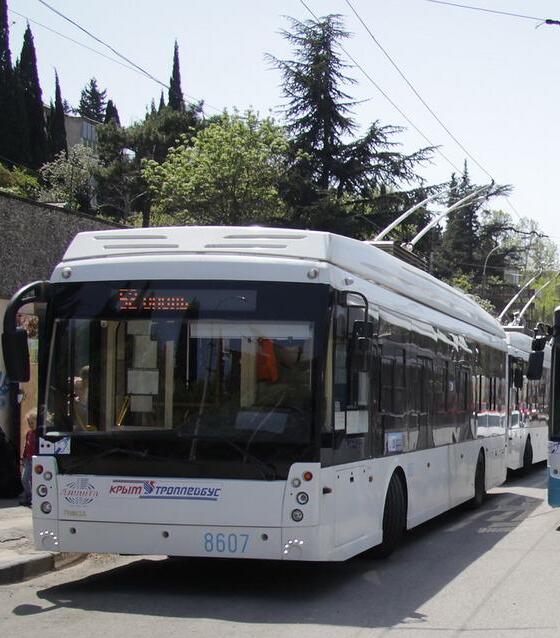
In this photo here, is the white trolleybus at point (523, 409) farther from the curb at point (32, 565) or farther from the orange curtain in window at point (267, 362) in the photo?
the orange curtain in window at point (267, 362)

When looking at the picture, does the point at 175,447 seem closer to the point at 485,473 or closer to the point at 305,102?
the point at 485,473

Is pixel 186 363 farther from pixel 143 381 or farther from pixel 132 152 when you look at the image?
pixel 132 152

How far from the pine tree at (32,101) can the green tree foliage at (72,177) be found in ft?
4.86

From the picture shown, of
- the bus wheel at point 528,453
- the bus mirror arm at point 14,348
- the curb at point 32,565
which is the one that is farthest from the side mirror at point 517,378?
the bus mirror arm at point 14,348

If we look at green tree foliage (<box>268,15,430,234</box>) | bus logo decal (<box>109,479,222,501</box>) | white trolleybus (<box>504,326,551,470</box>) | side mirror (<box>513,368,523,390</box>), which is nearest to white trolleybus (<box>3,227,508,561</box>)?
bus logo decal (<box>109,479,222,501</box>)

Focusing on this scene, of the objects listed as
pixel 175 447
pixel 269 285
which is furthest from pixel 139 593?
pixel 269 285

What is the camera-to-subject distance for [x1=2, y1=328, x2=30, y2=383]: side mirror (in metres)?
8.18

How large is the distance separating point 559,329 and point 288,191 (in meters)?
27.9

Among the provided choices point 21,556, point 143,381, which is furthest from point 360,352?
point 21,556

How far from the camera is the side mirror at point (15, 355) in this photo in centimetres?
818

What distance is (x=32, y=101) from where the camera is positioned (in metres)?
69.6

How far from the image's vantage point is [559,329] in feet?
42.9

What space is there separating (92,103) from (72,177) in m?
86.2

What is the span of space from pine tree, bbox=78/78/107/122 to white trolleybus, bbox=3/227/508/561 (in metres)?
131
